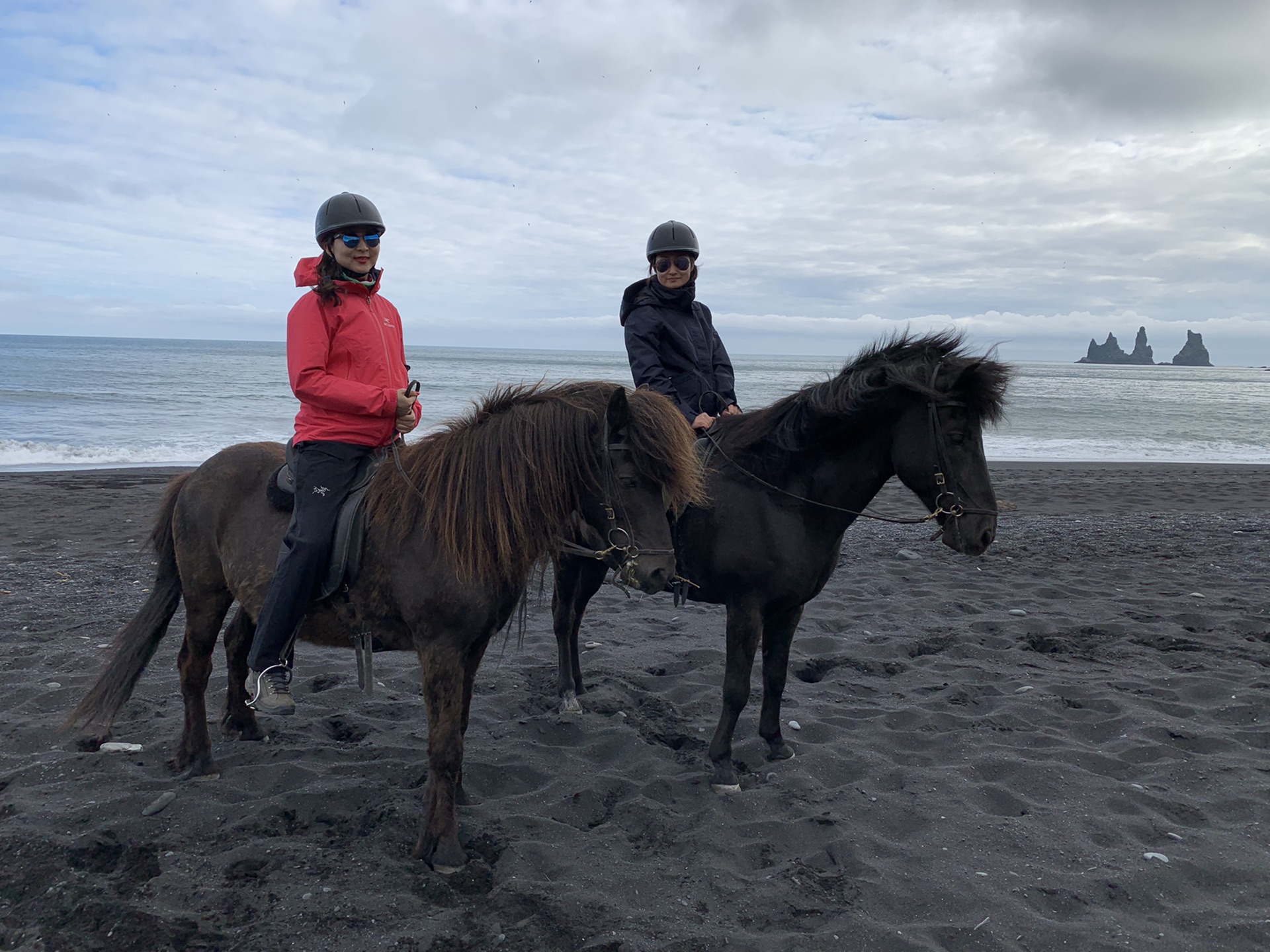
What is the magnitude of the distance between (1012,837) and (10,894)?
3778 millimetres

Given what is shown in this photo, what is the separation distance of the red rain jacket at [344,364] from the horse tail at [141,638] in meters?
1.12

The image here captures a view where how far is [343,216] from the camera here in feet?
10.3

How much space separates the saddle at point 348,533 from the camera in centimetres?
310

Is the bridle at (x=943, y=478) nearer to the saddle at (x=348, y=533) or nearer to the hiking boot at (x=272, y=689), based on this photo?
the saddle at (x=348, y=533)

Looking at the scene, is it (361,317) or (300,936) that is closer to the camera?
(300,936)

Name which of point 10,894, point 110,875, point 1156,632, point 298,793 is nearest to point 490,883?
point 298,793

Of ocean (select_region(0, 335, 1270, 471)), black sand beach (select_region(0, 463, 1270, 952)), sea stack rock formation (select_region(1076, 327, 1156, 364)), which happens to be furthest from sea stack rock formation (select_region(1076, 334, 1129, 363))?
black sand beach (select_region(0, 463, 1270, 952))

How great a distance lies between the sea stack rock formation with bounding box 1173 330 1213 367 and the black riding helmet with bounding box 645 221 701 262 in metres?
166

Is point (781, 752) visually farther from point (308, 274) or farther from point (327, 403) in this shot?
point (308, 274)

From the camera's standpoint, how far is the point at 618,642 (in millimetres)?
5852

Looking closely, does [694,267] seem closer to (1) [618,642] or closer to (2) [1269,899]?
(1) [618,642]

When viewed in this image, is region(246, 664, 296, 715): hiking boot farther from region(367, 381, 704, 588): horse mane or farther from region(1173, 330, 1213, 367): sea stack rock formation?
region(1173, 330, 1213, 367): sea stack rock formation

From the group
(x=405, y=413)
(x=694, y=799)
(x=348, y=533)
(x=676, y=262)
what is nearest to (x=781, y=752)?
(x=694, y=799)

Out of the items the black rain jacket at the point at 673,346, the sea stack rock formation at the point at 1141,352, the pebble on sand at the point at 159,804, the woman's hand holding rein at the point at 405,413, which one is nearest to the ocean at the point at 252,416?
the black rain jacket at the point at 673,346
